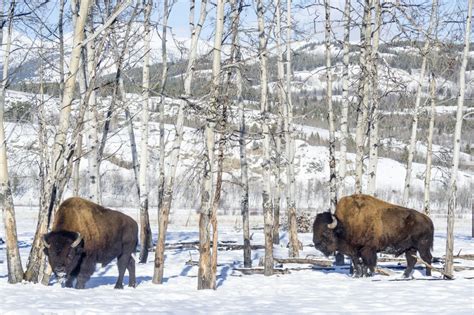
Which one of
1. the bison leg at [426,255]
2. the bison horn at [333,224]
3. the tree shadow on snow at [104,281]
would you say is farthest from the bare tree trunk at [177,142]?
the bison leg at [426,255]

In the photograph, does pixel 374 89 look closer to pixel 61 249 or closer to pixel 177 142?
pixel 177 142

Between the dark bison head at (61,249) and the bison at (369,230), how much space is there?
6.06 meters

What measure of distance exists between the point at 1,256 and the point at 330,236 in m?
10.7

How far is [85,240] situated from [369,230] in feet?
21.9

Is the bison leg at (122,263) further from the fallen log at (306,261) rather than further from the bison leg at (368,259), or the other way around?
the bison leg at (368,259)

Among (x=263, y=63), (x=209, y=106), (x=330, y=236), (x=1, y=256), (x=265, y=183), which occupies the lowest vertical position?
(x=1, y=256)

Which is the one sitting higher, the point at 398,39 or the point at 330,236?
the point at 398,39

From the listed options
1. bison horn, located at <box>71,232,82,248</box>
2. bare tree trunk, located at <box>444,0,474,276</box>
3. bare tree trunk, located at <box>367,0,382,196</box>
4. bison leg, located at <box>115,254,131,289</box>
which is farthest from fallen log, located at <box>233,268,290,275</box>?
bison horn, located at <box>71,232,82,248</box>

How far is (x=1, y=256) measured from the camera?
889 inches

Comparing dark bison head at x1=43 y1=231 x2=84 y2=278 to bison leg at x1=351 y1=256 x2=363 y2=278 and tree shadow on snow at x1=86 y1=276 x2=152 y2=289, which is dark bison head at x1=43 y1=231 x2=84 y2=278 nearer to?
tree shadow on snow at x1=86 y1=276 x2=152 y2=289

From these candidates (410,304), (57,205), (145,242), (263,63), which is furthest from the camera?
(145,242)

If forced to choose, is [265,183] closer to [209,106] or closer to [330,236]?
[330,236]

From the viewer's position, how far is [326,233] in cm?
1741

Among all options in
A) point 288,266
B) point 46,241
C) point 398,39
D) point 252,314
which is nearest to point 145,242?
point 288,266
